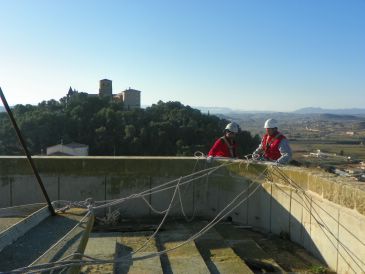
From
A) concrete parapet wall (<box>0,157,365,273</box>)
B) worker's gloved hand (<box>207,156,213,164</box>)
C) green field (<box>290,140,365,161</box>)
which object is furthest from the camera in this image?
green field (<box>290,140,365,161</box>)

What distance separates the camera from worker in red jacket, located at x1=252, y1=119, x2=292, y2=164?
20.9 ft

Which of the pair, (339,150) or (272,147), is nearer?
(272,147)

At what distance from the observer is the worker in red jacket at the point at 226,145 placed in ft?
23.3

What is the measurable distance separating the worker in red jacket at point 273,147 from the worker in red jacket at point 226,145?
56cm

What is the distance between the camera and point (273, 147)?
665 centimetres

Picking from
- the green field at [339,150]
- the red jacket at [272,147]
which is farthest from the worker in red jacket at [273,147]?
the green field at [339,150]

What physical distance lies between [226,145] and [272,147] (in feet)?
2.81

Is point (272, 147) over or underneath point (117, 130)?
over

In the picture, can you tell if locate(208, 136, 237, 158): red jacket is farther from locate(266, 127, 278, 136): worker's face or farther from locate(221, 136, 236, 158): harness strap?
locate(266, 127, 278, 136): worker's face

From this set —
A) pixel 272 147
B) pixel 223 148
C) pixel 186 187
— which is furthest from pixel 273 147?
pixel 186 187

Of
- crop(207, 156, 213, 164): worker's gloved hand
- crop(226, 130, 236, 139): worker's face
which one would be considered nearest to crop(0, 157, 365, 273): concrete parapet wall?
crop(207, 156, 213, 164): worker's gloved hand

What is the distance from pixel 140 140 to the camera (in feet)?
195

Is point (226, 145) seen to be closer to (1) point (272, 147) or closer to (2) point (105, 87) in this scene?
(1) point (272, 147)

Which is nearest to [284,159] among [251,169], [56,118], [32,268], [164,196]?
[251,169]
